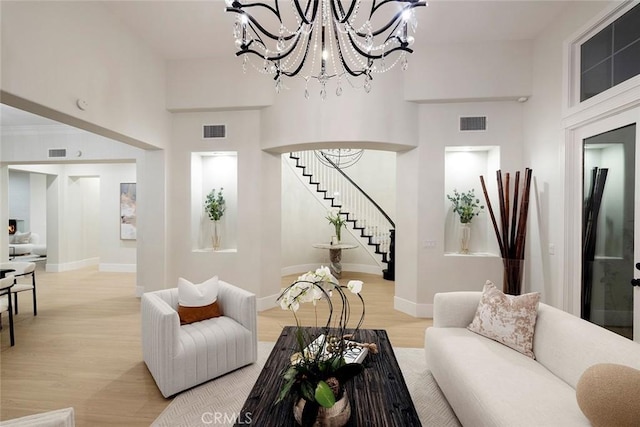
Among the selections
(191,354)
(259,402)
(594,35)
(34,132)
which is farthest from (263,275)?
(34,132)

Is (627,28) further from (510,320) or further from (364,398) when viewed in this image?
(364,398)

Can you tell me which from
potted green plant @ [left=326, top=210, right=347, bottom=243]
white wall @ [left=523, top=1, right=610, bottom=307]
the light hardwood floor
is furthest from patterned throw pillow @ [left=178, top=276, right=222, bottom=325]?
potted green plant @ [left=326, top=210, right=347, bottom=243]

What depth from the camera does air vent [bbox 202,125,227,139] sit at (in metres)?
4.65

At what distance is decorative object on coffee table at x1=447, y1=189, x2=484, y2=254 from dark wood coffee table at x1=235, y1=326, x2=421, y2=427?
2.84 meters

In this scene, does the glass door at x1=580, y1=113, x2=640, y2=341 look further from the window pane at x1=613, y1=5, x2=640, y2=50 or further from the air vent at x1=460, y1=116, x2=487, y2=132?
the air vent at x1=460, y1=116, x2=487, y2=132

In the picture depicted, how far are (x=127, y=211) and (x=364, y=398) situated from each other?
302 inches

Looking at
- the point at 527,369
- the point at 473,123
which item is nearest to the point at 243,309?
the point at 527,369

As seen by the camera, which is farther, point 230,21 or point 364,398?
point 230,21

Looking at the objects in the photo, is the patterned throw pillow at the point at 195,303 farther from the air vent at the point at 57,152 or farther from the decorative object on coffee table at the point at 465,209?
the air vent at the point at 57,152

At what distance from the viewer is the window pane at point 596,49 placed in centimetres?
288

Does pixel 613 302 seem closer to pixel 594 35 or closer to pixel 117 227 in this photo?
pixel 594 35

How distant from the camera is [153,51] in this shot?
4328 mm

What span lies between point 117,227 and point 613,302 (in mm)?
9124

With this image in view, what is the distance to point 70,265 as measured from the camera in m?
7.50
